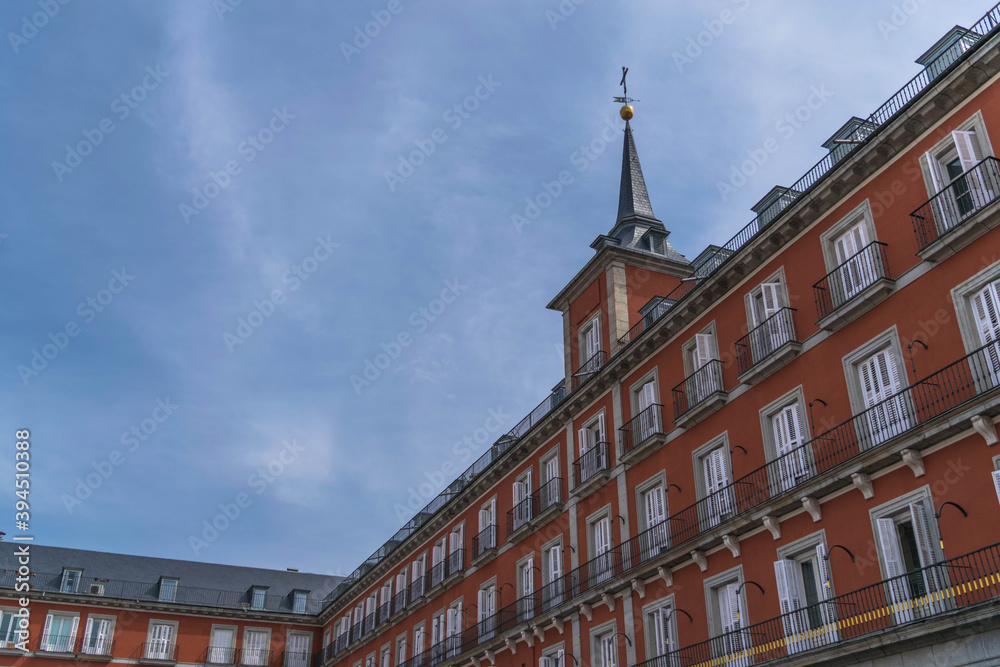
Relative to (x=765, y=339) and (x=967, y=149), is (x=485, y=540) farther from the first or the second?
(x=967, y=149)

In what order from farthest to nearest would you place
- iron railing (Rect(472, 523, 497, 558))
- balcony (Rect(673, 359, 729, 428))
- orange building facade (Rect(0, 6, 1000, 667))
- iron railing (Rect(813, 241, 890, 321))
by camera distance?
1. iron railing (Rect(472, 523, 497, 558))
2. balcony (Rect(673, 359, 729, 428))
3. iron railing (Rect(813, 241, 890, 321))
4. orange building facade (Rect(0, 6, 1000, 667))

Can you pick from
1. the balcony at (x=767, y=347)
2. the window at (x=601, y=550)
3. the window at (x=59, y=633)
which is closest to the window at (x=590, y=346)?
the window at (x=601, y=550)

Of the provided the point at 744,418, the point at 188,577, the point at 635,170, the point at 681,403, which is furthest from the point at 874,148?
the point at 188,577

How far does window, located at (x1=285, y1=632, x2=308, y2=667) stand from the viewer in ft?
195

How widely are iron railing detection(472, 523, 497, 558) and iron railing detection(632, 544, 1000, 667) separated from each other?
1470 cm

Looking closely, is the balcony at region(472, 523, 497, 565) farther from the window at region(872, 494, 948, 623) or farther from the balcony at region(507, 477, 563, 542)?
the window at region(872, 494, 948, 623)

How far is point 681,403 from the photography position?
27906 millimetres

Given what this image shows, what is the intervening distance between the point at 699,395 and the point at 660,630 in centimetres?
676

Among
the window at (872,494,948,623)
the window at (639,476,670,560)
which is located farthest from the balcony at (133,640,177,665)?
the window at (872,494,948,623)

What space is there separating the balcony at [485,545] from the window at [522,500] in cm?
174

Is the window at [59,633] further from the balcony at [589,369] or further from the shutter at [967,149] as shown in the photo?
the shutter at [967,149]

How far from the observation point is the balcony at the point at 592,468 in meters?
31.2

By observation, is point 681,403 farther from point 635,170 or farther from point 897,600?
point 635,170

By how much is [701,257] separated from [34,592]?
45.6 m
